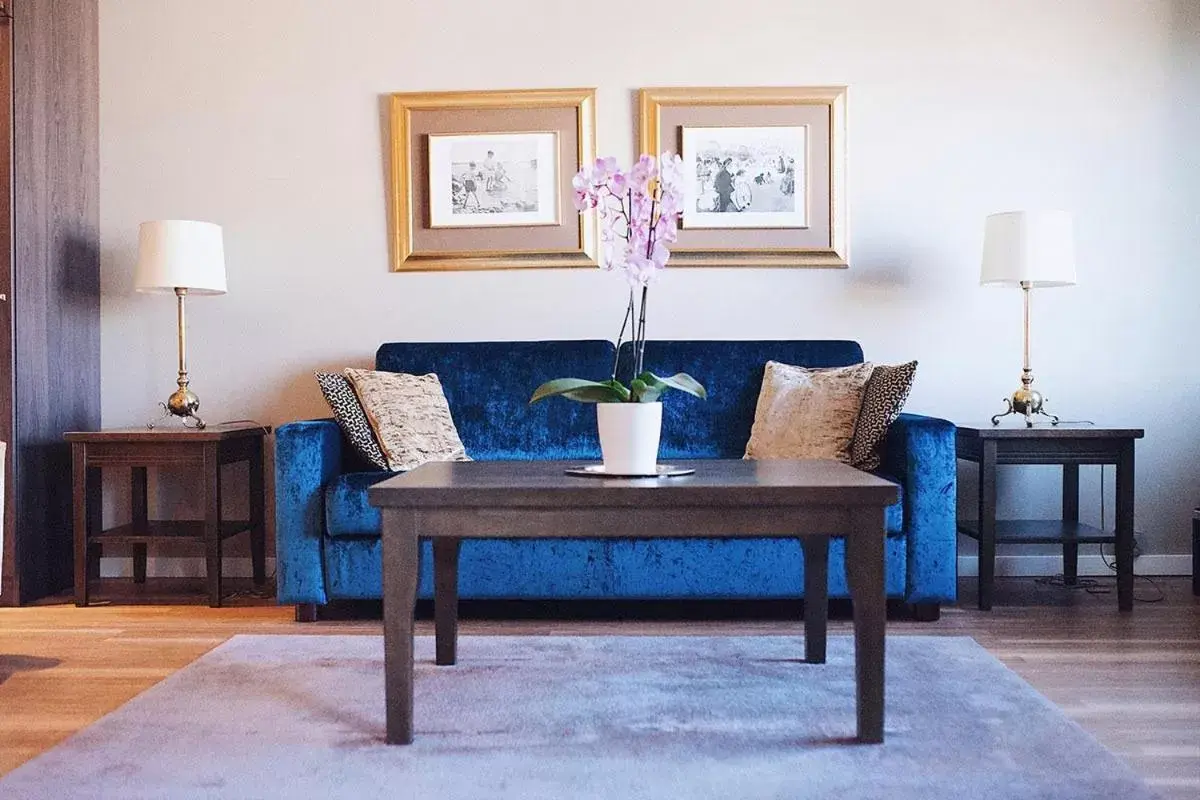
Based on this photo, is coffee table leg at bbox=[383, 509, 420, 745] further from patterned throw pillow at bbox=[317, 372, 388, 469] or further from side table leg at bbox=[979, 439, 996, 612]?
side table leg at bbox=[979, 439, 996, 612]

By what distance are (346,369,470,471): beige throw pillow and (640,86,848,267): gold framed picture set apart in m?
1.12

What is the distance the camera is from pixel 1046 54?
3.72 metres

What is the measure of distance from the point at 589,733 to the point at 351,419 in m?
1.54

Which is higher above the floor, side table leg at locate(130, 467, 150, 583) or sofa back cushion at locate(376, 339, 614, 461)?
sofa back cushion at locate(376, 339, 614, 461)

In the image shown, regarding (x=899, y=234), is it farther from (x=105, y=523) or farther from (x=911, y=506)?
(x=105, y=523)

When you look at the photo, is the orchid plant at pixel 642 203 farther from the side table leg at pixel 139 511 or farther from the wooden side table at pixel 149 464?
the side table leg at pixel 139 511

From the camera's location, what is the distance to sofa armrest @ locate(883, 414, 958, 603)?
2926 millimetres

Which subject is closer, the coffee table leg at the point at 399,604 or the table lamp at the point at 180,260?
the coffee table leg at the point at 399,604

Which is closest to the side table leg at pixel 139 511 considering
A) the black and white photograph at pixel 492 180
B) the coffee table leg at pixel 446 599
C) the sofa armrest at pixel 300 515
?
the sofa armrest at pixel 300 515

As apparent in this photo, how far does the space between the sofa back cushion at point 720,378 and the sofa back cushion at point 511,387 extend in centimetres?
21

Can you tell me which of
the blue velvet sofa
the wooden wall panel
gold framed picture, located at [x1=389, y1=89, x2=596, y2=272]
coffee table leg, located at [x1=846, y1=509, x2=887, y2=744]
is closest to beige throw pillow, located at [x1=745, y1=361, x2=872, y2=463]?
the blue velvet sofa

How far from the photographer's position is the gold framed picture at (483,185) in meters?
3.76

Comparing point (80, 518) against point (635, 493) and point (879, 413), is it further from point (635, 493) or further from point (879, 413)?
point (879, 413)

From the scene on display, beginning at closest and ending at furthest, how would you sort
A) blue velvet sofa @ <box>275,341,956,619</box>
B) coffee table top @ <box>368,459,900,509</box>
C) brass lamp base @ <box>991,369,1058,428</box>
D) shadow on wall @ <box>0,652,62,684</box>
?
1. coffee table top @ <box>368,459,900,509</box>
2. shadow on wall @ <box>0,652,62,684</box>
3. blue velvet sofa @ <box>275,341,956,619</box>
4. brass lamp base @ <box>991,369,1058,428</box>
